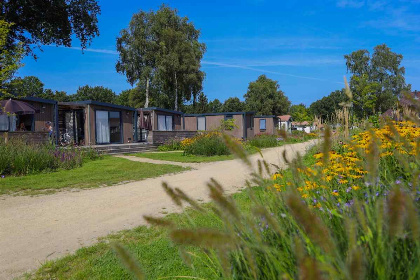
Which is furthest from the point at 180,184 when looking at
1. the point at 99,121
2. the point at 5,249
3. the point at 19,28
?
the point at 19,28

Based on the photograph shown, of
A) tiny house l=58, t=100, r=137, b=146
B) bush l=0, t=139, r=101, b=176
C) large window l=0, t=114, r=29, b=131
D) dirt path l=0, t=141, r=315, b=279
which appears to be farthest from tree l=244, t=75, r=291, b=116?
dirt path l=0, t=141, r=315, b=279

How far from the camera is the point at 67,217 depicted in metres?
4.90

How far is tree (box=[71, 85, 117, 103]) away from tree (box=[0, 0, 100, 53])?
42.6 meters

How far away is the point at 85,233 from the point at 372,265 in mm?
3850

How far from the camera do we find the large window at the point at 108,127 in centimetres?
2061

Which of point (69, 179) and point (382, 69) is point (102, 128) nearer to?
point (69, 179)

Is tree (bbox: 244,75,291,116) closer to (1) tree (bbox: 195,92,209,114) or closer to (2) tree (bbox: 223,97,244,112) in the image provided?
(2) tree (bbox: 223,97,244,112)

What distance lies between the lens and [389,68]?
45875mm

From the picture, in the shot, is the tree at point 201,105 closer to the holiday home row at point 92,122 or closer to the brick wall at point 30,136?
the holiday home row at point 92,122

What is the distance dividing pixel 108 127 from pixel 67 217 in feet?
56.3

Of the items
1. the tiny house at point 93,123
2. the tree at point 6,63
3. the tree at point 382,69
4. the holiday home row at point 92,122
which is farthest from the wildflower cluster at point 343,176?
the tree at point 382,69

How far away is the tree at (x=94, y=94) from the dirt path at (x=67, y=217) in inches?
2257

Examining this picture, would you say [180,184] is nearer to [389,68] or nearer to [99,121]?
[99,121]

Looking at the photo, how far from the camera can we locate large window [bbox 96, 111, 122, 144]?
2061 centimetres
